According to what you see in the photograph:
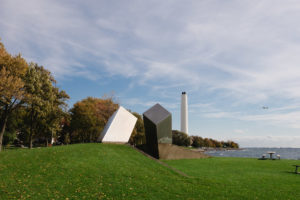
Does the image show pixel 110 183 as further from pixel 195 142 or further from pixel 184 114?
pixel 195 142

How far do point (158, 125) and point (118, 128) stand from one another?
525 centimetres

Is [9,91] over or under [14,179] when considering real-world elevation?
over

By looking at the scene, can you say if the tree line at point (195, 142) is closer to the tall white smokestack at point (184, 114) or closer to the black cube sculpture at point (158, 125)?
the tall white smokestack at point (184, 114)

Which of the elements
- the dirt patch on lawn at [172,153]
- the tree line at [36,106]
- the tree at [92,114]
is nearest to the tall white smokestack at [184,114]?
the tree line at [36,106]

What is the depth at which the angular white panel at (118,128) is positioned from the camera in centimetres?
2562

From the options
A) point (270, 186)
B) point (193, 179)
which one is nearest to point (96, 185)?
point (193, 179)

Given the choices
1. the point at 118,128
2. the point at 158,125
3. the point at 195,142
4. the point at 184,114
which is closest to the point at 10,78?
the point at 118,128

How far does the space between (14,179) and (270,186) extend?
45.6 ft

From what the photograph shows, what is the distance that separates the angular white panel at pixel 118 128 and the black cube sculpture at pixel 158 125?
253 cm

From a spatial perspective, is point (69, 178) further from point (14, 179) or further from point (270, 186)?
point (270, 186)

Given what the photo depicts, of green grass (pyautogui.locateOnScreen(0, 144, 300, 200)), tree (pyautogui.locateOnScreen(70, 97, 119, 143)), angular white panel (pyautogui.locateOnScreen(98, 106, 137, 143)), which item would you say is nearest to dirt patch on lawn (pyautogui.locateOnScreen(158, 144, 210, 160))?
angular white panel (pyautogui.locateOnScreen(98, 106, 137, 143))

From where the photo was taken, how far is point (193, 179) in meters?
13.4

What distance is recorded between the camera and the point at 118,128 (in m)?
26.3

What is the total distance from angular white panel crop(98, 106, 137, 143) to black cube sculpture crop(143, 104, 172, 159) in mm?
2532
